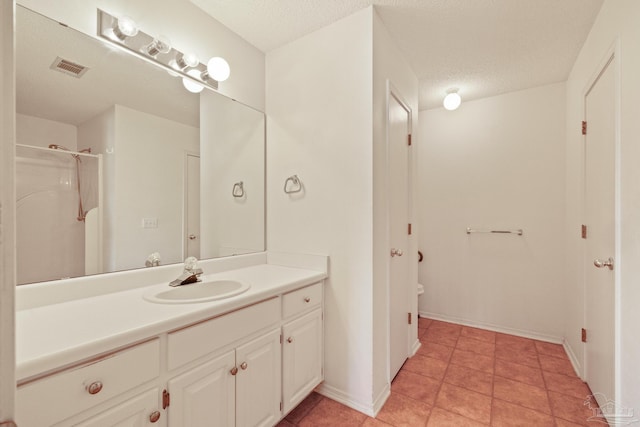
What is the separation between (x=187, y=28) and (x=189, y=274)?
1480 millimetres

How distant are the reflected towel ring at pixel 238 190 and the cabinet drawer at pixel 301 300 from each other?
87 cm

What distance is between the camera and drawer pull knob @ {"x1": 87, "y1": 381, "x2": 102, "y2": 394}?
2.60 ft

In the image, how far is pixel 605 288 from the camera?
1583 millimetres

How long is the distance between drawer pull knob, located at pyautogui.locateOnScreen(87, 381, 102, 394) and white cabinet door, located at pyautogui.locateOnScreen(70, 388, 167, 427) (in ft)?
0.26

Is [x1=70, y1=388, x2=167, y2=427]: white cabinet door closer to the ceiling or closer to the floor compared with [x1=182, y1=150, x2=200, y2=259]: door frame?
closer to the floor

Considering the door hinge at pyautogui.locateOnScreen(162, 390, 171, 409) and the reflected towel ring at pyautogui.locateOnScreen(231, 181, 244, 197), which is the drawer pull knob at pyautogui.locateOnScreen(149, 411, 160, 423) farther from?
the reflected towel ring at pyautogui.locateOnScreen(231, 181, 244, 197)

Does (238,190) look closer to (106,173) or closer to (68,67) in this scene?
(106,173)

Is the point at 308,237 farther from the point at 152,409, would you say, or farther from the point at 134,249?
the point at 152,409

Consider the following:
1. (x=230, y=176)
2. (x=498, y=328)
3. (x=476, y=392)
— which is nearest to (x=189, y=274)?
(x=230, y=176)

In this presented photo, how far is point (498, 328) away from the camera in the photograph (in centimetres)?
285

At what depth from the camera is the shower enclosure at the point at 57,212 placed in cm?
110

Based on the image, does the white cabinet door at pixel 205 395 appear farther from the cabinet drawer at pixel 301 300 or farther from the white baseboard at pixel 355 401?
the white baseboard at pixel 355 401

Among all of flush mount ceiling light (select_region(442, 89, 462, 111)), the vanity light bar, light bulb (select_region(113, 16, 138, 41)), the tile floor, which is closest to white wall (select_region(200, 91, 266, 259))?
the vanity light bar

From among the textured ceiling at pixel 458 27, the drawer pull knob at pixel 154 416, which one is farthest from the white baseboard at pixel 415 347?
the textured ceiling at pixel 458 27
